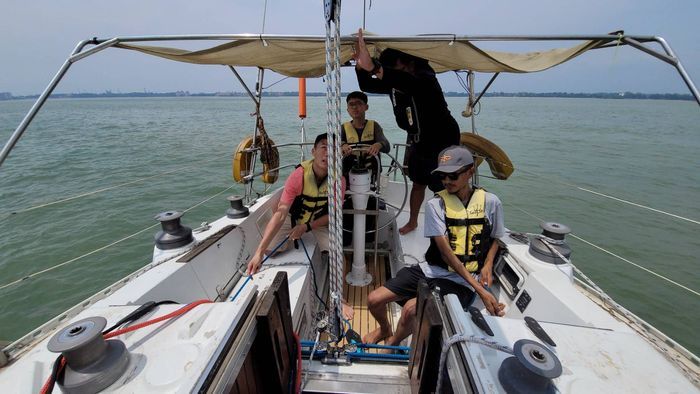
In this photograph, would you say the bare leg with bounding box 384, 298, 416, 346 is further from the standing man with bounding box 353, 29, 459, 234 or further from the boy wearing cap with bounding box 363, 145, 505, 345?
the standing man with bounding box 353, 29, 459, 234

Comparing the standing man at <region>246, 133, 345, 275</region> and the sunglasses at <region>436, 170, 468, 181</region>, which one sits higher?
the sunglasses at <region>436, 170, 468, 181</region>

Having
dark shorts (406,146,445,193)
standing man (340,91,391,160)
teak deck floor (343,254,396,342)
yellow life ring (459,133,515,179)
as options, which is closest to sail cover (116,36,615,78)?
standing man (340,91,391,160)

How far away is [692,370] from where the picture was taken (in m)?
1.34

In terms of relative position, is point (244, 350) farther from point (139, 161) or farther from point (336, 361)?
point (139, 161)

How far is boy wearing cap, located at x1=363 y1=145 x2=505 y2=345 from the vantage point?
2.16 metres

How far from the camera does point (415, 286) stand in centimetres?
238

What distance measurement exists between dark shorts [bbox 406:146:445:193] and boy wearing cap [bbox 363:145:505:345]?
3.08 feet

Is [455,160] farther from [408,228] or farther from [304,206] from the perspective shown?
[408,228]

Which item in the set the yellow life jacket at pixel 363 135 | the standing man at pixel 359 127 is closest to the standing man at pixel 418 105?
the standing man at pixel 359 127

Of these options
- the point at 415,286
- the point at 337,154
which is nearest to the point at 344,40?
the point at 337,154

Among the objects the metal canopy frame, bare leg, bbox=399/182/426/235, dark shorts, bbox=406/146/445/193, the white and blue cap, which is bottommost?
bare leg, bbox=399/182/426/235

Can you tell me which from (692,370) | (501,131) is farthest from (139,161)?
(501,131)

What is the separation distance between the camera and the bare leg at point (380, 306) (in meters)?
2.40

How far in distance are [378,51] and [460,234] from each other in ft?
5.93
